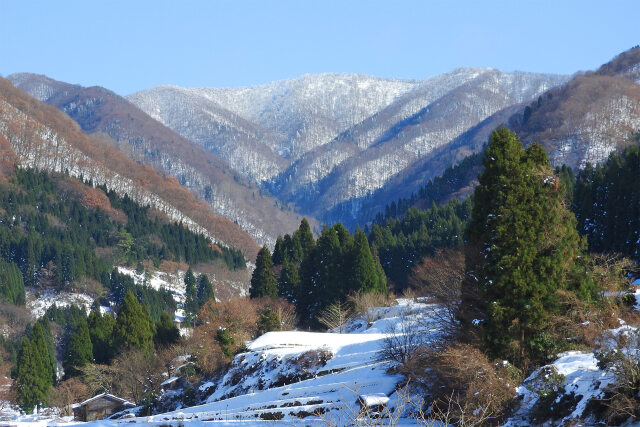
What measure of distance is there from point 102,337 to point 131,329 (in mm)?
6883

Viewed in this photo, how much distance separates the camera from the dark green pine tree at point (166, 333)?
68.0 metres

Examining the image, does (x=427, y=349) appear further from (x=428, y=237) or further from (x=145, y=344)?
(x=428, y=237)

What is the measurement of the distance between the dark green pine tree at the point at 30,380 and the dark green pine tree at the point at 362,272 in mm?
30243

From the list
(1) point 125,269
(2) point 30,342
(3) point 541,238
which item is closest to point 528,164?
(3) point 541,238

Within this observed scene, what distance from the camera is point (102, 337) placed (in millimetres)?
74625

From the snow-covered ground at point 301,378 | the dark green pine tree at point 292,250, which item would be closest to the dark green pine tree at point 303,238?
the dark green pine tree at point 292,250

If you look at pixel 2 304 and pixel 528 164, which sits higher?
pixel 528 164

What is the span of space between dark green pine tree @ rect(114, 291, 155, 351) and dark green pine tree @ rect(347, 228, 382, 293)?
2143 cm

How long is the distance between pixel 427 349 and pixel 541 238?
6476mm

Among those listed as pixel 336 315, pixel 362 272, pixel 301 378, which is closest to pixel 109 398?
pixel 336 315

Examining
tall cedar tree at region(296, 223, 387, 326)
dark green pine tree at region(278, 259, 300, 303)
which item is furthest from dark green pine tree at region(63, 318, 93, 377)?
tall cedar tree at region(296, 223, 387, 326)

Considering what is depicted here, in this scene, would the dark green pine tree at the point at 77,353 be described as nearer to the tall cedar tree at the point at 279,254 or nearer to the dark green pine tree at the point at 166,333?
the dark green pine tree at the point at 166,333

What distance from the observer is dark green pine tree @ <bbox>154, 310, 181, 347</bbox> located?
6800 centimetres

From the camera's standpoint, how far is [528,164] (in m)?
27.8
